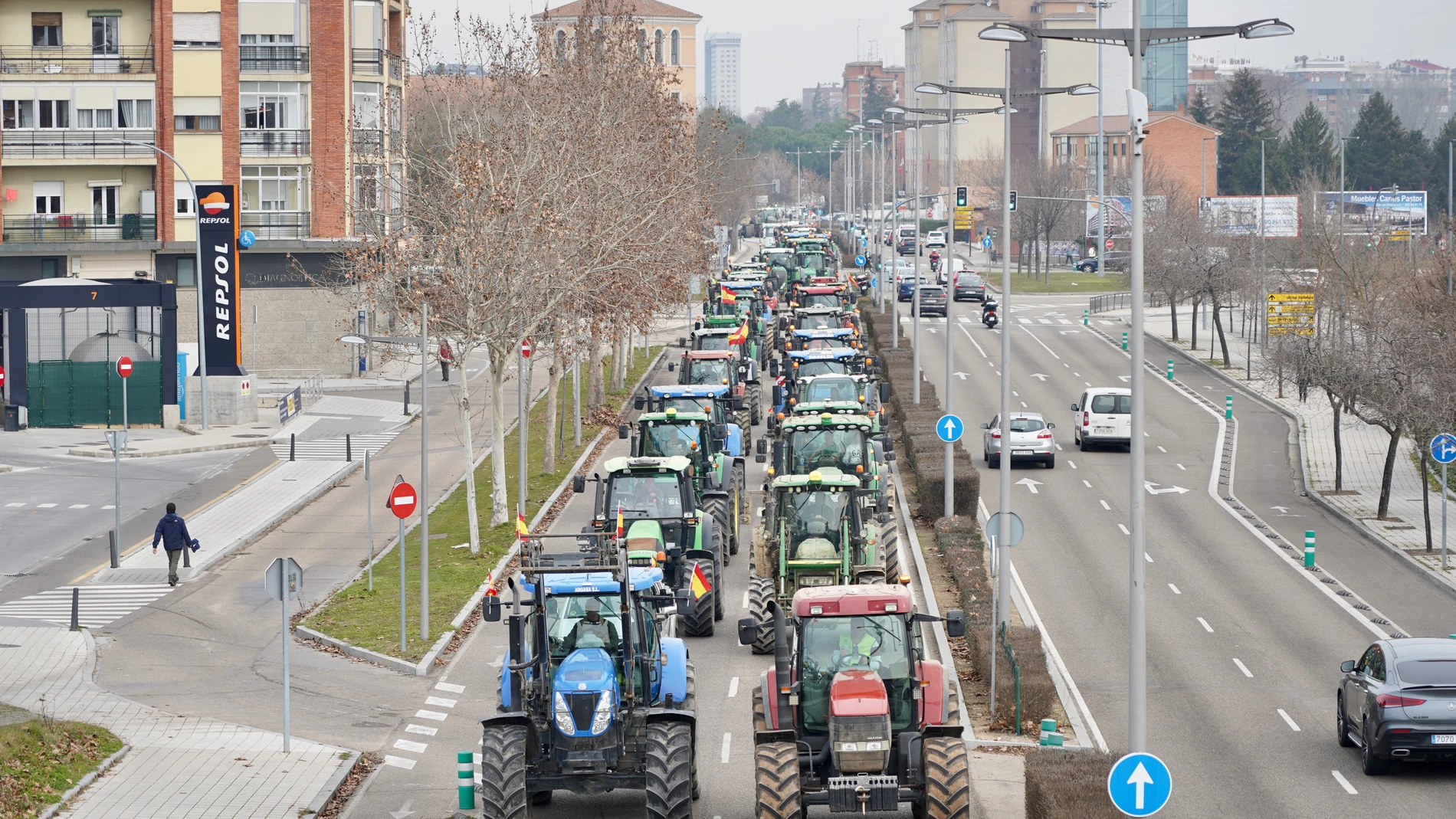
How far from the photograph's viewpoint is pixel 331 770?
1941 centimetres

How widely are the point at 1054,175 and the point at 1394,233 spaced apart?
37.0 metres

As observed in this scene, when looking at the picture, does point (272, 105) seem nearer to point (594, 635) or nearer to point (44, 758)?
point (44, 758)

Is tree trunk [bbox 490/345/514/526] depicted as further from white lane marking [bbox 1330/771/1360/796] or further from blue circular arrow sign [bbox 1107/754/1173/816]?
blue circular arrow sign [bbox 1107/754/1173/816]

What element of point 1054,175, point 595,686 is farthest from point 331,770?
point 1054,175

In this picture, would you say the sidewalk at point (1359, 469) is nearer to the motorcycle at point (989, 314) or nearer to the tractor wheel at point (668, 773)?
the motorcycle at point (989, 314)

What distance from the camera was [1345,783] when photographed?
19438 mm

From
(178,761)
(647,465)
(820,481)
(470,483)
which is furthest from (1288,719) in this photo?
(470,483)

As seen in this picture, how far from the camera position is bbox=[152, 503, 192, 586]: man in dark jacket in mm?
30453

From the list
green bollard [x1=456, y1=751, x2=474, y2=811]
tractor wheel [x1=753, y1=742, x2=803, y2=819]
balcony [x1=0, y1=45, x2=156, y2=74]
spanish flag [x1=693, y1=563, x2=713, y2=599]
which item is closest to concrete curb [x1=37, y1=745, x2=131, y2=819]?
green bollard [x1=456, y1=751, x2=474, y2=811]

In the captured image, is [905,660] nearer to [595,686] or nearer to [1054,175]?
[595,686]

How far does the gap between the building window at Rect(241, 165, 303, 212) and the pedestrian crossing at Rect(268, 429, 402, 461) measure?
53.4 feet

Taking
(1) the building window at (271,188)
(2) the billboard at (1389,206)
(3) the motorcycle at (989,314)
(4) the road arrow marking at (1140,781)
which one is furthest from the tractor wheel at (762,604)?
(2) the billboard at (1389,206)

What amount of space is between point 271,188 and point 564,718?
165 feet

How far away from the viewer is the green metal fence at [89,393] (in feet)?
168
